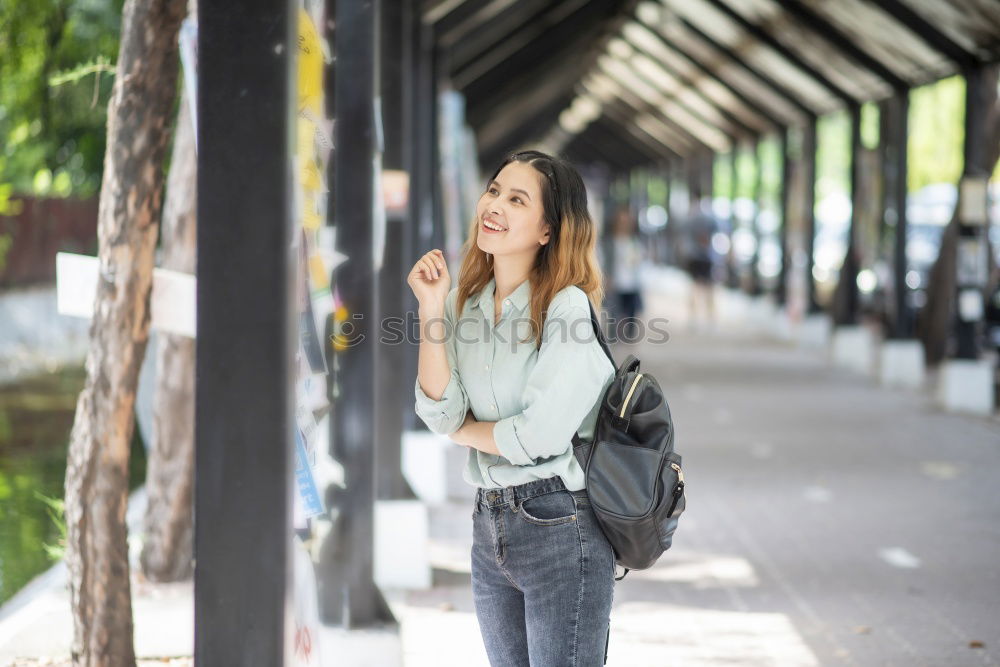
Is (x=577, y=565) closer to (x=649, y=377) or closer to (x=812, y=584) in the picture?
(x=649, y=377)

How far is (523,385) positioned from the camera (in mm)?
2703

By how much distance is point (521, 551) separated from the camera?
105 inches

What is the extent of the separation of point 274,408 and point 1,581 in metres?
4.02

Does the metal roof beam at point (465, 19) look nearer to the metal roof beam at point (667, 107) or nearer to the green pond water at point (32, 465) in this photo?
the green pond water at point (32, 465)

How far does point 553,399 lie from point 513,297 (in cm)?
30

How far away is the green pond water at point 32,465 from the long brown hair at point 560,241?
7.02ft

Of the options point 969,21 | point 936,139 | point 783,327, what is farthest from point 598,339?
point 936,139

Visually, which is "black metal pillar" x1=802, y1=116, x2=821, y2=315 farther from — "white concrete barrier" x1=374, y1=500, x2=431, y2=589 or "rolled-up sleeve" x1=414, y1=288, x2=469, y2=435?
"rolled-up sleeve" x1=414, y1=288, x2=469, y2=435

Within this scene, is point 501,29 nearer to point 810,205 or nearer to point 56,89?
point 810,205

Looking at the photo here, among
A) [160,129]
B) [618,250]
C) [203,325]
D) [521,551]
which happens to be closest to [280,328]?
[203,325]

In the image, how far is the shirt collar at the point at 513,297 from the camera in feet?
9.09

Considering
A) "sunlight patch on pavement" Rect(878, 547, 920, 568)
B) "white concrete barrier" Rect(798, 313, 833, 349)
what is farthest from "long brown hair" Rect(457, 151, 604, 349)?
"white concrete barrier" Rect(798, 313, 833, 349)

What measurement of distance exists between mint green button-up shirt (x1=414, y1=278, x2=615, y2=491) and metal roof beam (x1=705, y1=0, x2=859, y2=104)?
492 inches

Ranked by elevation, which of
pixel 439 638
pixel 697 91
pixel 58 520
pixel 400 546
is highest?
pixel 697 91
